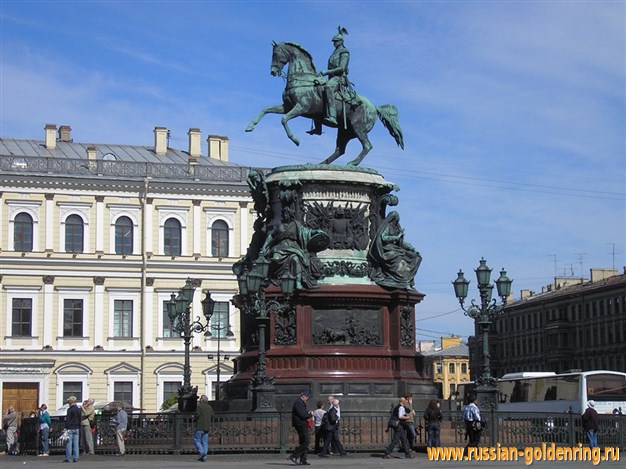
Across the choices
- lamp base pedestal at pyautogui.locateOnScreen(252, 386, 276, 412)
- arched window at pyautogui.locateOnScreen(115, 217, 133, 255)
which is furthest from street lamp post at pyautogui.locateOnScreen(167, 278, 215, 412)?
arched window at pyautogui.locateOnScreen(115, 217, 133, 255)

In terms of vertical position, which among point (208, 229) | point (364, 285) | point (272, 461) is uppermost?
point (208, 229)

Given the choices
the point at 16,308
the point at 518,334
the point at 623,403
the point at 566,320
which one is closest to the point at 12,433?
the point at 623,403

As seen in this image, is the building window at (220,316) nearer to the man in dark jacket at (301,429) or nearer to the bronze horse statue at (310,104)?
the bronze horse statue at (310,104)

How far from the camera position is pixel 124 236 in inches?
2997

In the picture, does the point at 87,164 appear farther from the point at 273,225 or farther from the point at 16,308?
the point at 273,225

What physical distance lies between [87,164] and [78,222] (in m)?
3.76

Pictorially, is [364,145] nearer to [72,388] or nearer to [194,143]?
[72,388]

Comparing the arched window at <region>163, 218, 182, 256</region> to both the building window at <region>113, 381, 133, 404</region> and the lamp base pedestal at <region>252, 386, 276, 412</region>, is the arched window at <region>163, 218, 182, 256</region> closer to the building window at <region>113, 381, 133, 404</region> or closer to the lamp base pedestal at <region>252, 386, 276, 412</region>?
the building window at <region>113, 381, 133, 404</region>

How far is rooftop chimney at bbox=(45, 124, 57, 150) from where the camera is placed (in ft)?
265

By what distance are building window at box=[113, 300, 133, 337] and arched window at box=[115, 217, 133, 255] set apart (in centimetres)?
309

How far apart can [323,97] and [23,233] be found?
43.5 m

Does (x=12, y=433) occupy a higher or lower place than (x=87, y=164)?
lower

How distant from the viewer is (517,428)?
29891 millimetres

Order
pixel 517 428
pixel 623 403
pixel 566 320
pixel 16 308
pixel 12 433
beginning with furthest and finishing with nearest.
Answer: pixel 566 320 → pixel 16 308 → pixel 623 403 → pixel 12 433 → pixel 517 428
